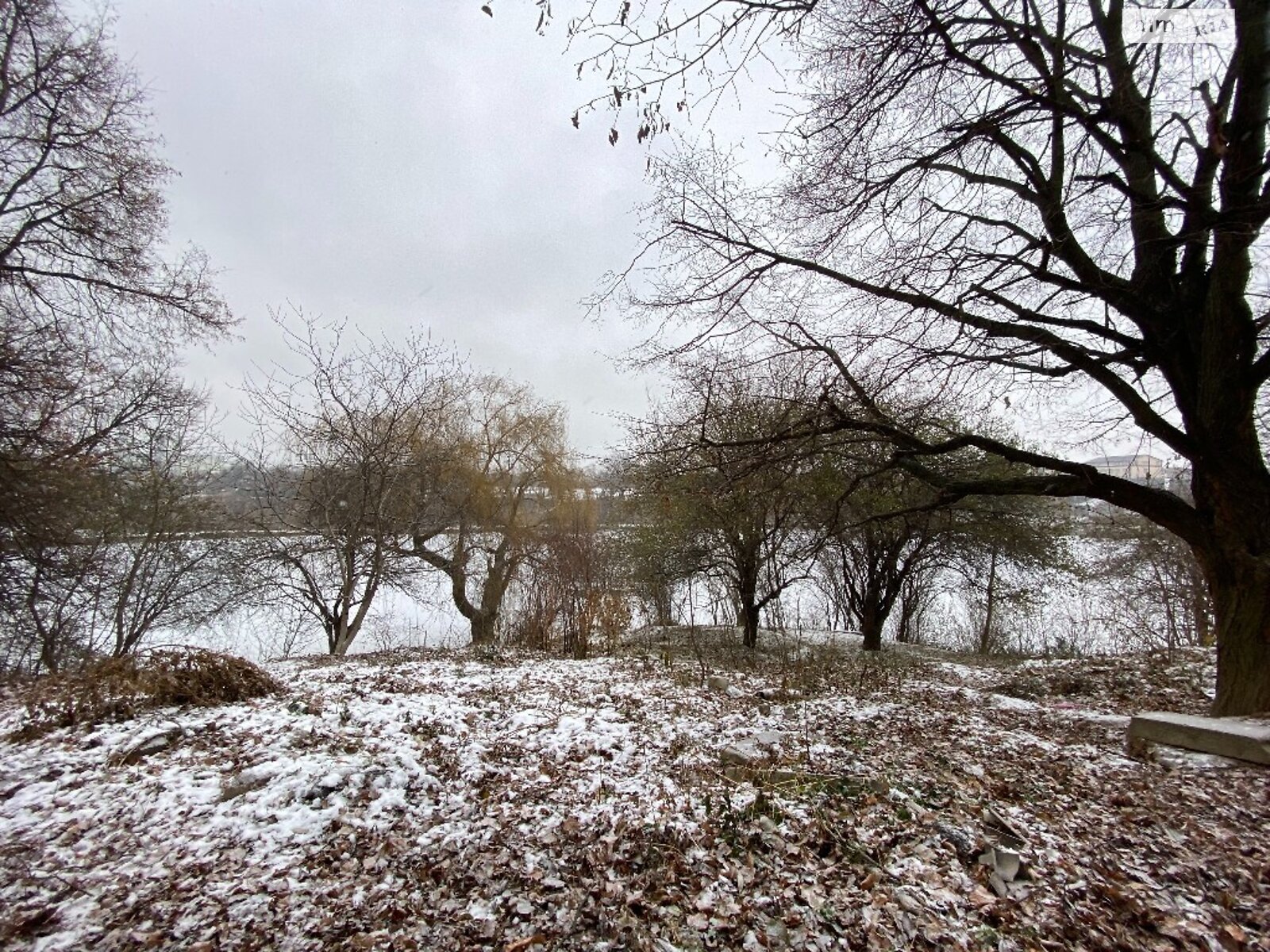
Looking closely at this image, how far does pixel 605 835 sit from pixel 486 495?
38.8 ft

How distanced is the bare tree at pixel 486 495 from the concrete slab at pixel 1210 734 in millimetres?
9309

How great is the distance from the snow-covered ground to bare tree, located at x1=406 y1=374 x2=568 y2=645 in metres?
7.33

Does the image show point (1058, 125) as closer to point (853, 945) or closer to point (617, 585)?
point (853, 945)

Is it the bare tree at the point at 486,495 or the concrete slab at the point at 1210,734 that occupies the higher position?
the bare tree at the point at 486,495

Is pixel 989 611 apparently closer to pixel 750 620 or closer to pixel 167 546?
pixel 750 620

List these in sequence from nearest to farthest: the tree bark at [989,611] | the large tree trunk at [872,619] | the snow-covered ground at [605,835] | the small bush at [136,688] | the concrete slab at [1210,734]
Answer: the snow-covered ground at [605,835] → the concrete slab at [1210,734] → the small bush at [136,688] → the large tree trunk at [872,619] → the tree bark at [989,611]

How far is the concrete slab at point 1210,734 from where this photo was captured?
3.45 meters

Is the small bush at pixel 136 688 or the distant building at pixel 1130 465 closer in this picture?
the small bush at pixel 136 688

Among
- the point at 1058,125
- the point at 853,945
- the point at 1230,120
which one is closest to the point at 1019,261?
the point at 1058,125

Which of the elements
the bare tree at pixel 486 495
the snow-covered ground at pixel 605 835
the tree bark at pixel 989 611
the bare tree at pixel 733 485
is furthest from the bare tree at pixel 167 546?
the tree bark at pixel 989 611

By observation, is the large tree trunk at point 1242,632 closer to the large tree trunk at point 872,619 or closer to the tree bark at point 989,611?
the large tree trunk at point 872,619

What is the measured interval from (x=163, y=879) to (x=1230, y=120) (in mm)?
7800

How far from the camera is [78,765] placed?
129 inches

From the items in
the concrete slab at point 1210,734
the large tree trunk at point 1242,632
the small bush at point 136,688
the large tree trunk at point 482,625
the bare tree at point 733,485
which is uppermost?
the bare tree at point 733,485
